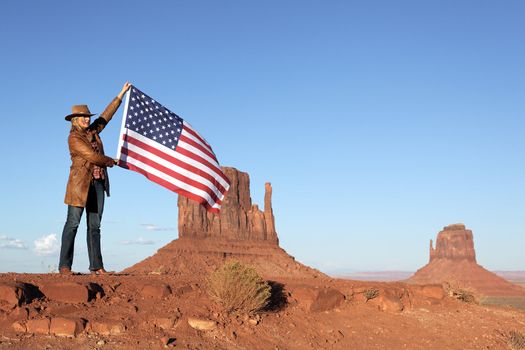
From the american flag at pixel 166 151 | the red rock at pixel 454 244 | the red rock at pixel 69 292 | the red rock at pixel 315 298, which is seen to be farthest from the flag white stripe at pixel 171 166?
the red rock at pixel 454 244

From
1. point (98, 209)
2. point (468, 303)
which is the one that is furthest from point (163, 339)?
point (468, 303)

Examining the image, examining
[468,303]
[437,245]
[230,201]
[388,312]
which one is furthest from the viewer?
[437,245]

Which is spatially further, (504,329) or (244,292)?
(504,329)

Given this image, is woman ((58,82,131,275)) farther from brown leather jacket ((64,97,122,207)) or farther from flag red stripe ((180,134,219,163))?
flag red stripe ((180,134,219,163))

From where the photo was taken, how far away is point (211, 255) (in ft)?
297

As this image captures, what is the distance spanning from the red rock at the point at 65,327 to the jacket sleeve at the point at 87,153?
2.88 m

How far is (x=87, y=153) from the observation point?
8953 millimetres

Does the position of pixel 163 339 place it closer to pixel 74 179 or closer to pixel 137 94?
pixel 74 179

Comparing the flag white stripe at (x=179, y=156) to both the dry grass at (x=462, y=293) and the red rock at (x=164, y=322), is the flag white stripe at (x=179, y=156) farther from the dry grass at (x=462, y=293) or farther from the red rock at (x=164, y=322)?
the dry grass at (x=462, y=293)

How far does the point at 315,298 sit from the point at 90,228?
3877 mm

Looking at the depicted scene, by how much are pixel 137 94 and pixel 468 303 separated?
878cm

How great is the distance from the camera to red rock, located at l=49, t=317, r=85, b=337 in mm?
6625

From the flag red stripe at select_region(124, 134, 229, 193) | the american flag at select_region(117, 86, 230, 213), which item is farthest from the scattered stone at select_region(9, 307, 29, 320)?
the flag red stripe at select_region(124, 134, 229, 193)

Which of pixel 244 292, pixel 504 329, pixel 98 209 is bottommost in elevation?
pixel 504 329
